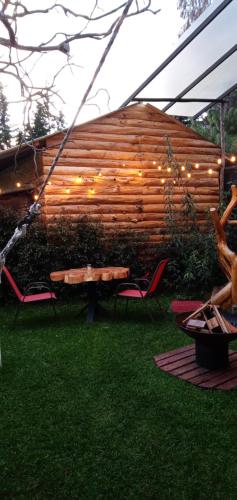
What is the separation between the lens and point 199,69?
310 inches

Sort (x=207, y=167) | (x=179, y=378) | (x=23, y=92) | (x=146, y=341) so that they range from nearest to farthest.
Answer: (x=23, y=92), (x=179, y=378), (x=146, y=341), (x=207, y=167)

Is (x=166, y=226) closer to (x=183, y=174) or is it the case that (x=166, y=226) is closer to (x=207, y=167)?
(x=183, y=174)

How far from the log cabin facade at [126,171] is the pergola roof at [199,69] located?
1.62ft

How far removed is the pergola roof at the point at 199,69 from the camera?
6523mm

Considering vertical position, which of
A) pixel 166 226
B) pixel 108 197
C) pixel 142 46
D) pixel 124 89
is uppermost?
pixel 142 46

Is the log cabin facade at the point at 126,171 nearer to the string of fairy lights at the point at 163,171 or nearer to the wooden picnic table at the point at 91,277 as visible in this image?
the string of fairy lights at the point at 163,171

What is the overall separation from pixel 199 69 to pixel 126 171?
2629 mm

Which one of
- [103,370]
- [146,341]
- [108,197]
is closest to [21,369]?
[103,370]

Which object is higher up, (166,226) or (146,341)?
(166,226)

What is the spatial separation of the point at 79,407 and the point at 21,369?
3.84ft

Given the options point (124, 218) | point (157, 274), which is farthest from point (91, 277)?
point (124, 218)

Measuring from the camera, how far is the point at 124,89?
28.5 ft

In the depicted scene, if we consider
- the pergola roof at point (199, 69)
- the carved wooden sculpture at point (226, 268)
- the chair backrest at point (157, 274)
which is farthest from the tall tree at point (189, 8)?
the chair backrest at point (157, 274)

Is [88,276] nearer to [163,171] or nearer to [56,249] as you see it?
[56,249]
